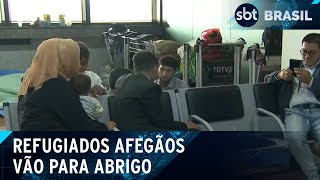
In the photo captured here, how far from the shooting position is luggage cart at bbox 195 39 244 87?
2.74 meters

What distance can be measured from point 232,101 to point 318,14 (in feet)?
2.13

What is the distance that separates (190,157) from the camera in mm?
1374

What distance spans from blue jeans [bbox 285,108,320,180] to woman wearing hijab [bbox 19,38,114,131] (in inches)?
39.4

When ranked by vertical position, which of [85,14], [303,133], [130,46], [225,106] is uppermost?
[85,14]

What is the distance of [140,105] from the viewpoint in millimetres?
1547

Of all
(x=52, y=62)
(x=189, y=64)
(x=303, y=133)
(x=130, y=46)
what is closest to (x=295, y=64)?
(x=303, y=133)

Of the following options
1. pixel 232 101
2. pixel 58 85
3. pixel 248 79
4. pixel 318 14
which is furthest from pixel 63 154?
pixel 248 79

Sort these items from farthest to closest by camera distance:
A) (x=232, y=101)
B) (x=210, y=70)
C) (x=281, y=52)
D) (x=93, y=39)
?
(x=93, y=39) < (x=210, y=70) < (x=281, y=52) < (x=232, y=101)

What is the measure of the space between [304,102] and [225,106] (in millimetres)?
386

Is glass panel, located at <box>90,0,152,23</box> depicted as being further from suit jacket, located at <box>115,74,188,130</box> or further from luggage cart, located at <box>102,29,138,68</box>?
suit jacket, located at <box>115,74,188,130</box>

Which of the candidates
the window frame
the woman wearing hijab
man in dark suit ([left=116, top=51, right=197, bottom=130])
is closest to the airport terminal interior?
the window frame

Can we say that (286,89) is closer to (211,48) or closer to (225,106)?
(225,106)

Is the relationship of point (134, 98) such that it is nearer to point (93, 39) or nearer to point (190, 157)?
point (190, 157)

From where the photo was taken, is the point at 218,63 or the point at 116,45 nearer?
the point at 218,63
